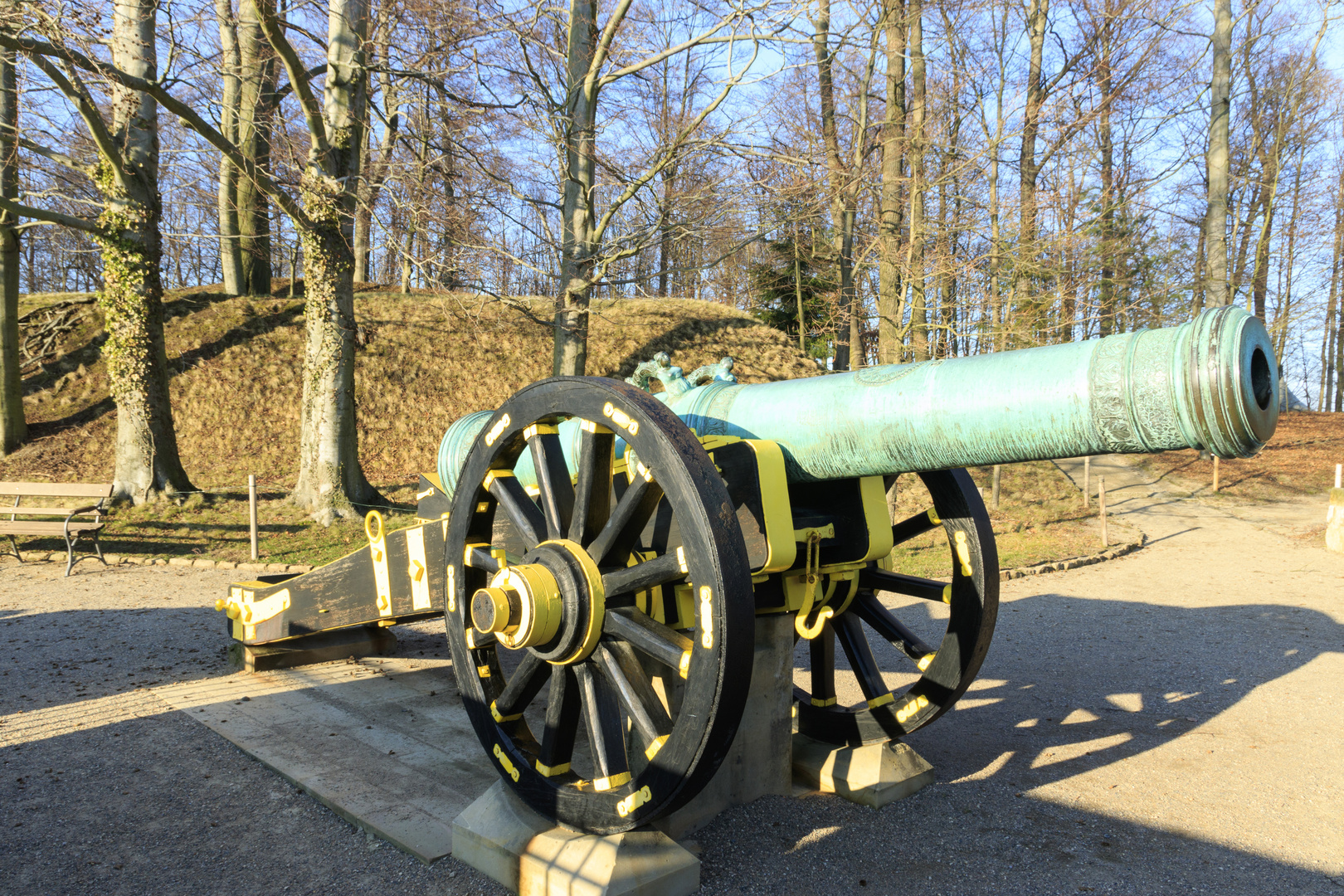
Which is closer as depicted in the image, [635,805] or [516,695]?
[635,805]

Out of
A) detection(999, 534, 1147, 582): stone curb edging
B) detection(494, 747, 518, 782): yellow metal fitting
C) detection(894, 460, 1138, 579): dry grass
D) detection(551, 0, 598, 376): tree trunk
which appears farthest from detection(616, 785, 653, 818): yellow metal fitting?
detection(551, 0, 598, 376): tree trunk

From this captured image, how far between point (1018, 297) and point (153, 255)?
10.9 m

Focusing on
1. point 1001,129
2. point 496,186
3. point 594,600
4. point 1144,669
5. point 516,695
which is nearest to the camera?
point 594,600

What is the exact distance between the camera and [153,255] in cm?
1108

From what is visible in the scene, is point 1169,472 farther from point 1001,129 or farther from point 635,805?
point 635,805

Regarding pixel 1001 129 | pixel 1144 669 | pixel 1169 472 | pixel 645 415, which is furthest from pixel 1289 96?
pixel 645 415

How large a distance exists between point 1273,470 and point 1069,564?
12.1 metres

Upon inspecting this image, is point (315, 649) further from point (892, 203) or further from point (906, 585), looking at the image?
point (892, 203)

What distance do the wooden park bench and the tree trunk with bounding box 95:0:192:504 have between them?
3.00 feet

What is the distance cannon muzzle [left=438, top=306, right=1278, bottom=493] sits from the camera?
1.94 meters

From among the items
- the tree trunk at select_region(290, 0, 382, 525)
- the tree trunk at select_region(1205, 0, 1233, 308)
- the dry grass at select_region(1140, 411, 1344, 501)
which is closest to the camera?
the tree trunk at select_region(290, 0, 382, 525)

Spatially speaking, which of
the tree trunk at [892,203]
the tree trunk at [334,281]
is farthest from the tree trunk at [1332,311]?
the tree trunk at [334,281]

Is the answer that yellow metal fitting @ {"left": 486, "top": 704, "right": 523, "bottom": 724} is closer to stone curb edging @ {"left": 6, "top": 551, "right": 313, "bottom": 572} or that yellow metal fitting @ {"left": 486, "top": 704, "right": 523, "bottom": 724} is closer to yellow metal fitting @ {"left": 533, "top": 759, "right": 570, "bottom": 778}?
yellow metal fitting @ {"left": 533, "top": 759, "right": 570, "bottom": 778}

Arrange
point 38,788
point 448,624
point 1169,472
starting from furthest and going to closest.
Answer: point 1169,472
point 38,788
point 448,624
